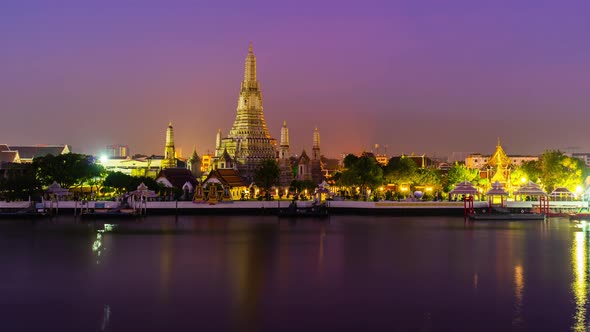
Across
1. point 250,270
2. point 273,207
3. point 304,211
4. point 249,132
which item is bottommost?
point 250,270

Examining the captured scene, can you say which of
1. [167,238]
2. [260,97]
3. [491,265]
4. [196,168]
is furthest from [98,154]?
[491,265]

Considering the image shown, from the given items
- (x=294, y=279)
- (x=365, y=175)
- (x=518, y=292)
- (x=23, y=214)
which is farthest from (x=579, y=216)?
(x=23, y=214)

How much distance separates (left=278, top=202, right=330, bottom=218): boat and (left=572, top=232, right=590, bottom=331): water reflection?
22708 mm

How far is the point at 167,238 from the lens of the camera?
45188mm

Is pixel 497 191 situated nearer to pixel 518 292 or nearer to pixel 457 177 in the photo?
pixel 457 177

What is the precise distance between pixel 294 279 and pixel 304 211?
109ft

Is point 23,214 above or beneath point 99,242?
above

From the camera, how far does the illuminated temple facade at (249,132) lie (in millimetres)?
93056

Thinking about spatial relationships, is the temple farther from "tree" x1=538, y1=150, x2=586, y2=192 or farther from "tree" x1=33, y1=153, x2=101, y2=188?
"tree" x1=538, y1=150, x2=586, y2=192

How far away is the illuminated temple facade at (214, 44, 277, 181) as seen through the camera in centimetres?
9306

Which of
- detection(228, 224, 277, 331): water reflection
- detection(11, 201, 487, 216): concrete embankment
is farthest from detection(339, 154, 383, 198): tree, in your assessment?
detection(228, 224, 277, 331): water reflection

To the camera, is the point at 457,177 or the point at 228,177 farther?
the point at 457,177

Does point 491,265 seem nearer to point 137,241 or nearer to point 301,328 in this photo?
point 301,328

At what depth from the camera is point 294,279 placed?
31.1 meters
